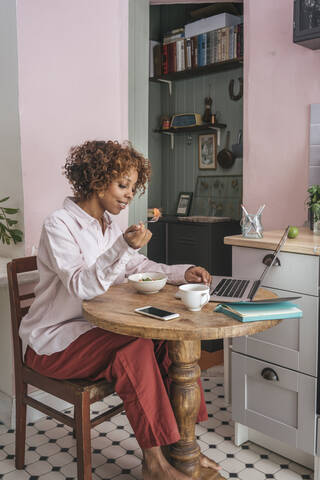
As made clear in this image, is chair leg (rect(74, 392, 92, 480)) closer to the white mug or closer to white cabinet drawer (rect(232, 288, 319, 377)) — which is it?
the white mug

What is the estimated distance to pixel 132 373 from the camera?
5.48 ft

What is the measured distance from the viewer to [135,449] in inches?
91.3

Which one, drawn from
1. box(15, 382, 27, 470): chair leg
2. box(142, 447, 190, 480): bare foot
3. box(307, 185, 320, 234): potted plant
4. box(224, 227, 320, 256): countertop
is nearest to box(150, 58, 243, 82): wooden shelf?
box(307, 185, 320, 234): potted plant

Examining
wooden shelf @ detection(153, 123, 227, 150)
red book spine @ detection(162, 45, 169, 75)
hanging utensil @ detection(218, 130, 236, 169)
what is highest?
red book spine @ detection(162, 45, 169, 75)

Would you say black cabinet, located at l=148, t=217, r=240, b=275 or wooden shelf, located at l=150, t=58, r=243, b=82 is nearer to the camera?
black cabinet, located at l=148, t=217, r=240, b=275

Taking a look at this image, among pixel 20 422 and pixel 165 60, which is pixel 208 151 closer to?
pixel 165 60

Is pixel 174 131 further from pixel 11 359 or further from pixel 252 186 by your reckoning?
pixel 11 359

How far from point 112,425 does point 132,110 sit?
73.5 inches

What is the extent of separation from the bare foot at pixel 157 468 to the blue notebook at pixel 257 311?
0.57 metres

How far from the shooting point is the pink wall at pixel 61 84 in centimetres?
252

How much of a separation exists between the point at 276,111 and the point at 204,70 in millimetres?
1855

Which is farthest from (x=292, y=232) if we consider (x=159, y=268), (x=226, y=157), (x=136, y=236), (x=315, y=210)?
(x=226, y=157)

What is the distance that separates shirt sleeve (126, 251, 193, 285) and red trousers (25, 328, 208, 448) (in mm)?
374

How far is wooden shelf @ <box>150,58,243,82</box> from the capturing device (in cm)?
430
